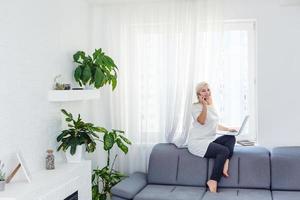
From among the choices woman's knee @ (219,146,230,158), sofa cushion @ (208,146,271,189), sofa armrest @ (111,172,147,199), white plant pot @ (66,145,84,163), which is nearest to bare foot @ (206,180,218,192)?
sofa cushion @ (208,146,271,189)

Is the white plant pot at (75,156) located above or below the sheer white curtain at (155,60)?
below

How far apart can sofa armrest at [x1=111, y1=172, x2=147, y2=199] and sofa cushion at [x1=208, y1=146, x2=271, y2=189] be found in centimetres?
76

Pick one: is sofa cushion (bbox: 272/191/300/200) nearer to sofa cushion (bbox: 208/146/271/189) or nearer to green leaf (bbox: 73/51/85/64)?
sofa cushion (bbox: 208/146/271/189)

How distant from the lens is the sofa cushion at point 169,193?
379 centimetres

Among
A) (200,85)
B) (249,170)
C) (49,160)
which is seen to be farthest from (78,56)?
(249,170)

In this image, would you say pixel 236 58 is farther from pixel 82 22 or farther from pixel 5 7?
pixel 5 7

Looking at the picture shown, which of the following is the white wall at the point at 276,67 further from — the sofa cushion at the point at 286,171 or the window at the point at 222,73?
the sofa cushion at the point at 286,171

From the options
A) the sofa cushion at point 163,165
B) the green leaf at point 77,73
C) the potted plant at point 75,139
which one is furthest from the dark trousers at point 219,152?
the green leaf at point 77,73

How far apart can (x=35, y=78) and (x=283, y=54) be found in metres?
2.75

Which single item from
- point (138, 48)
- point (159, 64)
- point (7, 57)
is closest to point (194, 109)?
point (159, 64)

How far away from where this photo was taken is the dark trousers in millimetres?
4059

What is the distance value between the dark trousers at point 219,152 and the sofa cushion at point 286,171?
18.2 inches

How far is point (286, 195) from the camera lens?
377cm

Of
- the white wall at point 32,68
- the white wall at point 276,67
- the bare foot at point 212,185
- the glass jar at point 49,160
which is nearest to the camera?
the white wall at point 32,68
